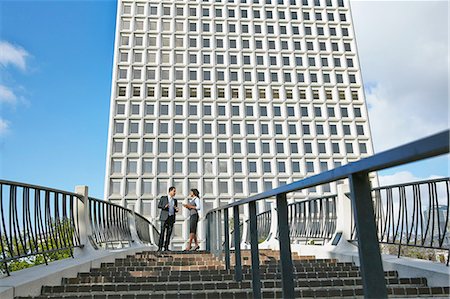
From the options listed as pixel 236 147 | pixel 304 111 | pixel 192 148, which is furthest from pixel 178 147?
pixel 304 111

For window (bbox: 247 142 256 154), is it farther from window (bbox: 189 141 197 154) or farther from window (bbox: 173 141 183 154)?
window (bbox: 173 141 183 154)

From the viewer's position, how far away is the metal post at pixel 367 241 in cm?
124

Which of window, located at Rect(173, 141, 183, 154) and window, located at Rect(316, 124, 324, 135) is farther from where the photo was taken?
window, located at Rect(316, 124, 324, 135)

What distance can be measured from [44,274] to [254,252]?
2.55 m

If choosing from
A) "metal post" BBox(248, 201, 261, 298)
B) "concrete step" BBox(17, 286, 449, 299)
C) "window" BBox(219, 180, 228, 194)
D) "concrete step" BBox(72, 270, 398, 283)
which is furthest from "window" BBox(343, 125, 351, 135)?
"metal post" BBox(248, 201, 261, 298)

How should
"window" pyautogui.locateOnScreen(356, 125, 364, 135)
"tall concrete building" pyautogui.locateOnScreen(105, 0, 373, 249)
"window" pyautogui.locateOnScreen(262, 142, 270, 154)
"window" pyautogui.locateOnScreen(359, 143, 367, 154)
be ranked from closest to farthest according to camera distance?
"tall concrete building" pyautogui.locateOnScreen(105, 0, 373, 249)
"window" pyautogui.locateOnScreen(262, 142, 270, 154)
"window" pyautogui.locateOnScreen(359, 143, 367, 154)
"window" pyautogui.locateOnScreen(356, 125, 364, 135)

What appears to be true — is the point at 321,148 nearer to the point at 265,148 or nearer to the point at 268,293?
the point at 265,148

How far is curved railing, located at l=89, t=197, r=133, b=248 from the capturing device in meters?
7.06

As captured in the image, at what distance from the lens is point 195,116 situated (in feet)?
103

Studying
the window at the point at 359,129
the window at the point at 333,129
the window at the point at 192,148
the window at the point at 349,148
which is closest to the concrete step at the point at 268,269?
the window at the point at 192,148

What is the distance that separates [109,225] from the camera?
329 inches

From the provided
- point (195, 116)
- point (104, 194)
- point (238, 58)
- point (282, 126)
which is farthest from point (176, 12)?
point (104, 194)

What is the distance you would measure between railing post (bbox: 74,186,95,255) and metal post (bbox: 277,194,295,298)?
480 cm

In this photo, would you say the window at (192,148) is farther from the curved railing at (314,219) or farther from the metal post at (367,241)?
A: the metal post at (367,241)
